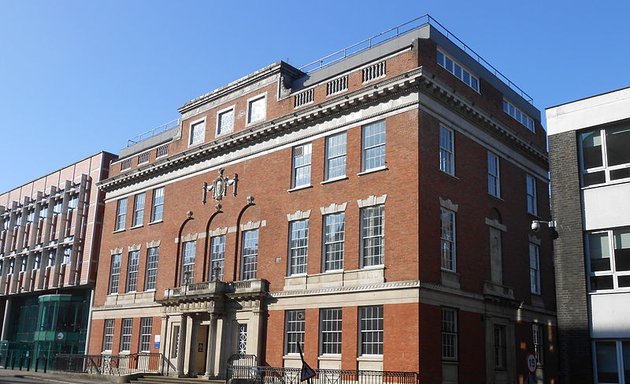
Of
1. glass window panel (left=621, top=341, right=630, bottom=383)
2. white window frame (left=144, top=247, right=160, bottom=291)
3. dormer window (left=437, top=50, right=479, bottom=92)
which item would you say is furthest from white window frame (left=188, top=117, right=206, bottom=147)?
glass window panel (left=621, top=341, right=630, bottom=383)

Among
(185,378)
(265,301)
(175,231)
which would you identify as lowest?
(185,378)

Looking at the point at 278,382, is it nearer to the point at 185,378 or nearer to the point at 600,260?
the point at 185,378

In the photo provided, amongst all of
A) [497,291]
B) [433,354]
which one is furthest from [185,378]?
[497,291]

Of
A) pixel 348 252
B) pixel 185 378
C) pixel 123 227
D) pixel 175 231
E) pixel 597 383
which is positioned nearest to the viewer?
pixel 597 383

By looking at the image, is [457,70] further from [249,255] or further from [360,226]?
[249,255]

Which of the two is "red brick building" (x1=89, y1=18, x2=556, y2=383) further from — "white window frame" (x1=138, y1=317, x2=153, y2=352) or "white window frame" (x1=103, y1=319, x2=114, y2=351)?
"white window frame" (x1=103, y1=319, x2=114, y2=351)

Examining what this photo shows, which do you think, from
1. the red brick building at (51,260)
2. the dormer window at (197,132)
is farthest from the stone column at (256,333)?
the red brick building at (51,260)

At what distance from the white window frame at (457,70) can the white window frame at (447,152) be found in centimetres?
285

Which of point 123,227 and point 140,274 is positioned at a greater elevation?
point 123,227

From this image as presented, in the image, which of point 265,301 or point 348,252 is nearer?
point 348,252

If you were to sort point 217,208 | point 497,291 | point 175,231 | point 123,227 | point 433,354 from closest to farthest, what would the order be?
point 433,354 < point 497,291 < point 217,208 < point 175,231 < point 123,227

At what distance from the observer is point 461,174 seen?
29.0 meters

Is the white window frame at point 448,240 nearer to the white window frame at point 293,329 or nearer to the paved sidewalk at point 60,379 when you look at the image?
the white window frame at point 293,329

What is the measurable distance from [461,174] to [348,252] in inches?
246
